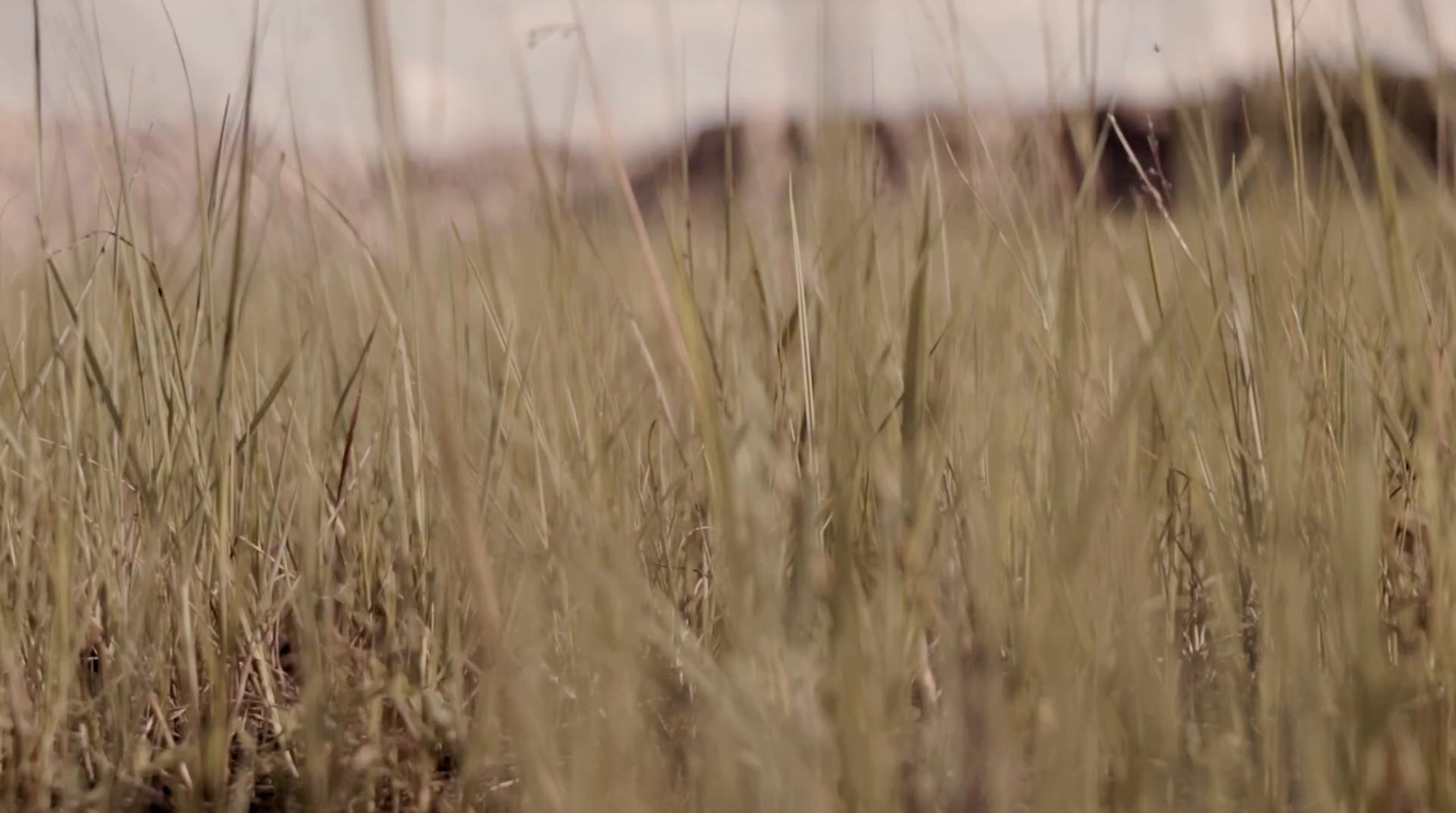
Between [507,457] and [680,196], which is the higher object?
[680,196]

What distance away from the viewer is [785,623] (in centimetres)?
54

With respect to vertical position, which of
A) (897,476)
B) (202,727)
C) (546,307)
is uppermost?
(546,307)

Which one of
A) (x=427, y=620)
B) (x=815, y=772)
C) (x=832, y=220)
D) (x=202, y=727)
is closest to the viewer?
(x=815, y=772)

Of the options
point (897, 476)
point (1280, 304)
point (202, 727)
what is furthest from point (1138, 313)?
point (202, 727)

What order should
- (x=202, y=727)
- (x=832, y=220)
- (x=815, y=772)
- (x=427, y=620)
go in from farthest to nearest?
(x=427, y=620)
(x=202, y=727)
(x=832, y=220)
(x=815, y=772)

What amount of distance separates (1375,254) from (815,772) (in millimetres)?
483

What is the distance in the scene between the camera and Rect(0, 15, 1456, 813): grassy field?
491mm

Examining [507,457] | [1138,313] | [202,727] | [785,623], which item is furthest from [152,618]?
[1138,313]

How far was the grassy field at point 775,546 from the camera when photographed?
49 centimetres

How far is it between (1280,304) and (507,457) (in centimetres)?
50

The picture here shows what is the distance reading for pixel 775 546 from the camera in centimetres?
52

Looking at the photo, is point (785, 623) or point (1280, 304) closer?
point (785, 623)

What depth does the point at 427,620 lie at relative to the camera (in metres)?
0.84

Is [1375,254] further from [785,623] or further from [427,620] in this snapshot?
[427,620]
